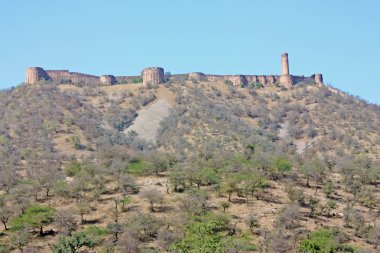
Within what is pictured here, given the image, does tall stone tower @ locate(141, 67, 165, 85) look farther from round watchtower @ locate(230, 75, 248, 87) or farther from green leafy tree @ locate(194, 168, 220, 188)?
green leafy tree @ locate(194, 168, 220, 188)

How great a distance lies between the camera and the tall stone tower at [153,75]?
139337mm

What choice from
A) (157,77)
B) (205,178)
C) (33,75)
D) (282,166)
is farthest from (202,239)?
(33,75)

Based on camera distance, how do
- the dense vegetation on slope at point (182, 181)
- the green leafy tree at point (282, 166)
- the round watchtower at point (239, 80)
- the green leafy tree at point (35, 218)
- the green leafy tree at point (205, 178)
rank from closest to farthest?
the dense vegetation on slope at point (182, 181), the green leafy tree at point (35, 218), the green leafy tree at point (205, 178), the green leafy tree at point (282, 166), the round watchtower at point (239, 80)

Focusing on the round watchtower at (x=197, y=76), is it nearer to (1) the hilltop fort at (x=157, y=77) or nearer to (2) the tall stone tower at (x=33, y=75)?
(1) the hilltop fort at (x=157, y=77)

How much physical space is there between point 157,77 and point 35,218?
84.1m

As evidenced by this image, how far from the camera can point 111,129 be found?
11812cm

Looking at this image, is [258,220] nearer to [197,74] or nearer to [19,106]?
[19,106]

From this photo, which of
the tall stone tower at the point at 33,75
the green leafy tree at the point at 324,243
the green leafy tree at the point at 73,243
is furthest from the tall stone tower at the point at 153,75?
the green leafy tree at the point at 73,243

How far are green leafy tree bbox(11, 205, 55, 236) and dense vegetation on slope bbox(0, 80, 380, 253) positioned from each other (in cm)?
12

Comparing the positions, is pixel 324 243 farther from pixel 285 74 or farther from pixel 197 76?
pixel 197 76

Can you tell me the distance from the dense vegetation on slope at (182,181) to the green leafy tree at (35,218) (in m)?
0.12

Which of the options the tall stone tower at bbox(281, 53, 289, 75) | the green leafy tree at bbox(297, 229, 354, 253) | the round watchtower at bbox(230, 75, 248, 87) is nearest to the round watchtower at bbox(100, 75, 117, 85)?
the round watchtower at bbox(230, 75, 248, 87)

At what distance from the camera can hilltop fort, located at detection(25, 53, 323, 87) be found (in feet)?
457

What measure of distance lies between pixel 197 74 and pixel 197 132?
38.8m
